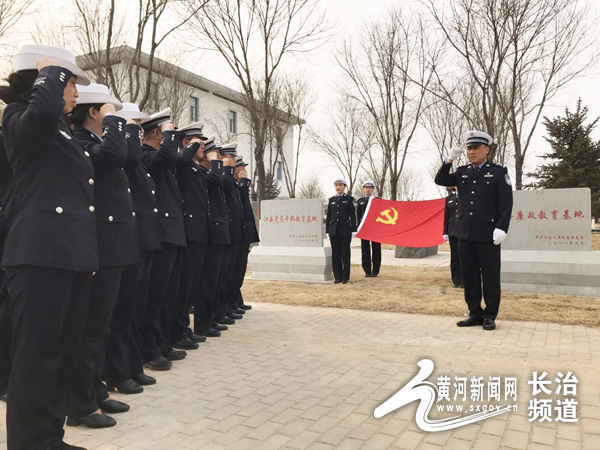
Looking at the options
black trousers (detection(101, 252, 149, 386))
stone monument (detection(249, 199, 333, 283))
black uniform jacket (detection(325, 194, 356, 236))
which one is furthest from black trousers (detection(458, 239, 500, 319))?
stone monument (detection(249, 199, 333, 283))

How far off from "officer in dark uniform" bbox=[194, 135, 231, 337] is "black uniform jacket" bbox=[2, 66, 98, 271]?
254cm

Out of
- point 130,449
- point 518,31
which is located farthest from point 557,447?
point 518,31

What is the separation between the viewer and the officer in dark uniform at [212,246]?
4.92 metres

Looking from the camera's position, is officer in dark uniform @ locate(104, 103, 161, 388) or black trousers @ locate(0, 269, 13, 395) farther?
officer in dark uniform @ locate(104, 103, 161, 388)

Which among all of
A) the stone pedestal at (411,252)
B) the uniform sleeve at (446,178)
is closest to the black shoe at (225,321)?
the uniform sleeve at (446,178)

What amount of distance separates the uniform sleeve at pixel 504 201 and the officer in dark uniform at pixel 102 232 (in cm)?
385

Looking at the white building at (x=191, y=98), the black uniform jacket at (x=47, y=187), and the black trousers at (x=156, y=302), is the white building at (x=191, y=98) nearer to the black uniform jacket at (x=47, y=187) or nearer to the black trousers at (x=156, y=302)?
the black trousers at (x=156, y=302)

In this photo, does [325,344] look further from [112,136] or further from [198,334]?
[112,136]

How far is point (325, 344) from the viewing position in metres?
4.66

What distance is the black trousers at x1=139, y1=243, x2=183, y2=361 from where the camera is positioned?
12.7 ft

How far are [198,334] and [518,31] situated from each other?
31.7ft

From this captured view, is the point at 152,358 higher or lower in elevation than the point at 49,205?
lower

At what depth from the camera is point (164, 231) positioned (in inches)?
152

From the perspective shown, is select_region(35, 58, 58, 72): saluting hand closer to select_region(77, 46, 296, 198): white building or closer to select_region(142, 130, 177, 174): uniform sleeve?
select_region(142, 130, 177, 174): uniform sleeve
